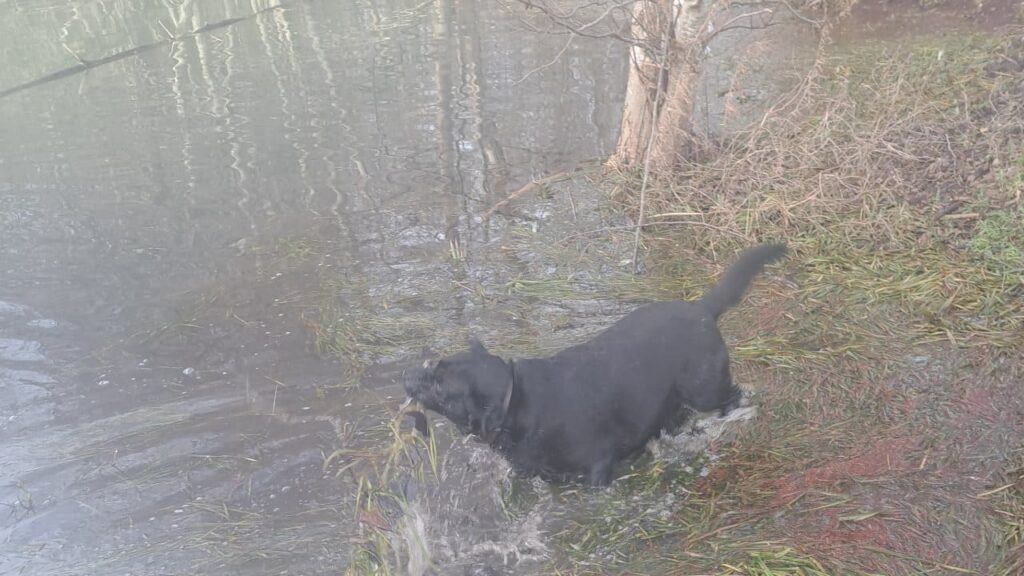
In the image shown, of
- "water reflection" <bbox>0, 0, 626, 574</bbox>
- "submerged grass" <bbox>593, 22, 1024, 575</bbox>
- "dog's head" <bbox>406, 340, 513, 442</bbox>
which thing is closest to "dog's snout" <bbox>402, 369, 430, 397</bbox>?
"dog's head" <bbox>406, 340, 513, 442</bbox>

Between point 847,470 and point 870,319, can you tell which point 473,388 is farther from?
point 870,319

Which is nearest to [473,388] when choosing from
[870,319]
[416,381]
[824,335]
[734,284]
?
[416,381]

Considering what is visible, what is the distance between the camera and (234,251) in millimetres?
7531

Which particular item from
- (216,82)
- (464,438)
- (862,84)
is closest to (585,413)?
(464,438)

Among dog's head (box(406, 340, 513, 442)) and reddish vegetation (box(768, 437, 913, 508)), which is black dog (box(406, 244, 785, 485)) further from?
reddish vegetation (box(768, 437, 913, 508))

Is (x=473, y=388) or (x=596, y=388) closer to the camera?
(x=473, y=388)

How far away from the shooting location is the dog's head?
388 centimetres

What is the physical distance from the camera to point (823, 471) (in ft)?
13.9

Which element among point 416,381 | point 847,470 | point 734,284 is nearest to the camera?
point 416,381

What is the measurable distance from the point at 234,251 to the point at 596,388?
4.59 meters

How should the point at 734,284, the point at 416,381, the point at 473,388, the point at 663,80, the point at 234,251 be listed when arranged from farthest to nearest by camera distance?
the point at 663,80, the point at 234,251, the point at 734,284, the point at 416,381, the point at 473,388

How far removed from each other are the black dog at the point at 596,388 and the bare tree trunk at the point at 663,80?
3298 millimetres

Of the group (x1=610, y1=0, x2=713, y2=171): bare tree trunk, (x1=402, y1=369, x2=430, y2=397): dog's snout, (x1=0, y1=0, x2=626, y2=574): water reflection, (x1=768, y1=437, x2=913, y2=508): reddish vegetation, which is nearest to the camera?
(x1=402, y1=369, x2=430, y2=397): dog's snout

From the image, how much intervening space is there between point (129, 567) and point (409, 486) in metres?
1.47
